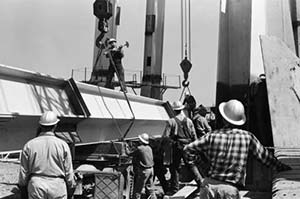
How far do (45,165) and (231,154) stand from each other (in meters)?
1.59

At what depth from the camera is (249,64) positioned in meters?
6.87

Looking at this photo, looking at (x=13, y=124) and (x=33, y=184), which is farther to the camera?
(x=13, y=124)

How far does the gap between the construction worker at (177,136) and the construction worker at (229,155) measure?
3.34 meters

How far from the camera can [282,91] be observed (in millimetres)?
4969

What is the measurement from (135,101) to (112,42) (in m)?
1.65

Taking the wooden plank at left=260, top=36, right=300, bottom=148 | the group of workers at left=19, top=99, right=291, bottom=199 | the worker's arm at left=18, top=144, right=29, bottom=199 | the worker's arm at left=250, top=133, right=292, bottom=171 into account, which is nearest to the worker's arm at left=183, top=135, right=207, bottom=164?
the group of workers at left=19, top=99, right=291, bottom=199

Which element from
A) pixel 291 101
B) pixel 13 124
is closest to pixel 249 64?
pixel 291 101

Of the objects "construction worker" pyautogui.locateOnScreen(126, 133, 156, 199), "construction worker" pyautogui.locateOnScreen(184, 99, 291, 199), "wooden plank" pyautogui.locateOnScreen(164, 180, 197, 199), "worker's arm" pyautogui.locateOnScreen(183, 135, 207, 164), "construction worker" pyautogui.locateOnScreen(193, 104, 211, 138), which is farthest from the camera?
"construction worker" pyautogui.locateOnScreen(193, 104, 211, 138)

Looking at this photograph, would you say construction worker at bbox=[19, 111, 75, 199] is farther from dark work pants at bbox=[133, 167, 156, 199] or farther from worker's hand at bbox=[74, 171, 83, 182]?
dark work pants at bbox=[133, 167, 156, 199]

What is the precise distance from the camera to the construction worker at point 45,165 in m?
3.56

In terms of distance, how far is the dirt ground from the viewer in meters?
6.92

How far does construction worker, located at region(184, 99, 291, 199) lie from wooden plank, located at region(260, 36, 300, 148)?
5.19 ft

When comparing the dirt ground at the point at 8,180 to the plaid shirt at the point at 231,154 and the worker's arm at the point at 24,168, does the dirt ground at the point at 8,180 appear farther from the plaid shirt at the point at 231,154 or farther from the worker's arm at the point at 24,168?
the plaid shirt at the point at 231,154

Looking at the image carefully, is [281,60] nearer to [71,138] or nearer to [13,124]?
[71,138]
